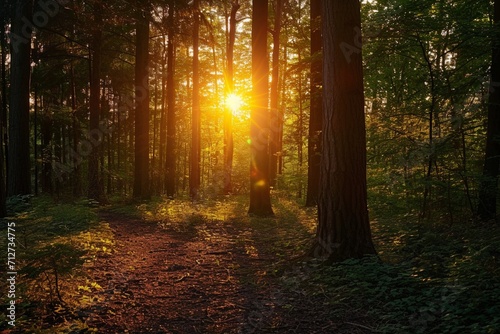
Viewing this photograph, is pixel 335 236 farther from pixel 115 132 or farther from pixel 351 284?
pixel 115 132

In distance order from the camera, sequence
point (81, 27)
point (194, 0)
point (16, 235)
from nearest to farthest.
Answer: point (16, 235) → point (81, 27) → point (194, 0)

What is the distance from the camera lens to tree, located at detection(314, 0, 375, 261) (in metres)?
5.55

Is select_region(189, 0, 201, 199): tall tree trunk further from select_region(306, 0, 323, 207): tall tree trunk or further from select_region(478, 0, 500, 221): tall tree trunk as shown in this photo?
select_region(478, 0, 500, 221): tall tree trunk

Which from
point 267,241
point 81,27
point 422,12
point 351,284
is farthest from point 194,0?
point 351,284

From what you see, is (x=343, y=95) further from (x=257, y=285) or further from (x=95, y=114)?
(x=95, y=114)

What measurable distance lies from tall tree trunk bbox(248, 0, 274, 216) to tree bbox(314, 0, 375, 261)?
5639 millimetres

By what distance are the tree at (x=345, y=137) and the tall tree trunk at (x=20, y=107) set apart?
31.2 ft

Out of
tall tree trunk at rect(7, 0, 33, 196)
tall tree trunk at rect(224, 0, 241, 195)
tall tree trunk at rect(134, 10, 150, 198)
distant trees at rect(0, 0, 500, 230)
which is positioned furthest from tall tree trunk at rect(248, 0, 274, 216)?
tall tree trunk at rect(224, 0, 241, 195)

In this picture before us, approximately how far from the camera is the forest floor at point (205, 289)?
399 centimetres

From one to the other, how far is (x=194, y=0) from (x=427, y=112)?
12721 millimetres

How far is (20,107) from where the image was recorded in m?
10.8

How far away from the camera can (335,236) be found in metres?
5.64

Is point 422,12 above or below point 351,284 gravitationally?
above

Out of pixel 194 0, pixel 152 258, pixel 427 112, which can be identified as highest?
pixel 194 0
